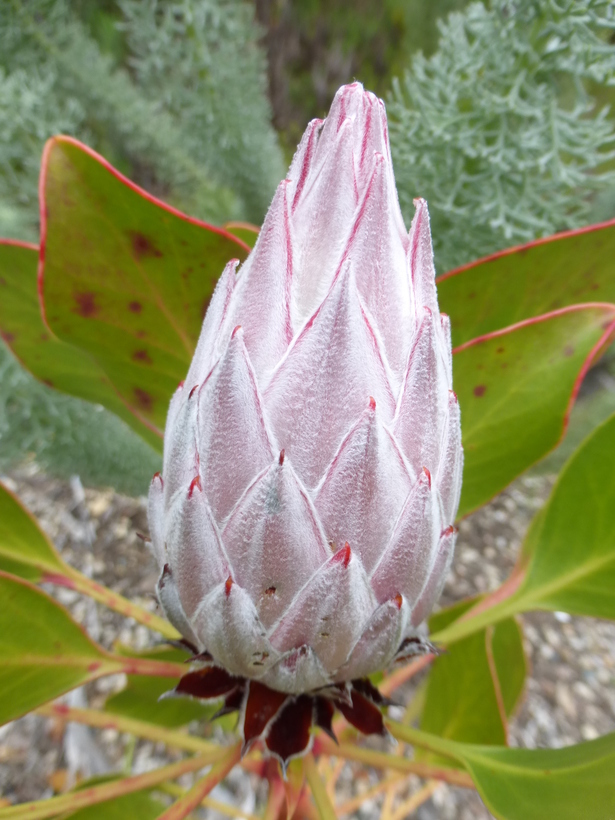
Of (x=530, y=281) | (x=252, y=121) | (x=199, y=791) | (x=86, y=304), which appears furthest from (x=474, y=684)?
(x=252, y=121)

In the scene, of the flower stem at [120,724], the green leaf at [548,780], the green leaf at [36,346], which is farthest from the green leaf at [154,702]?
the green leaf at [548,780]

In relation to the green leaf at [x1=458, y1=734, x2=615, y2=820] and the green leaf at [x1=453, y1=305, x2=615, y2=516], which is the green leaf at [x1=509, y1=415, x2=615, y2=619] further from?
the green leaf at [x1=458, y1=734, x2=615, y2=820]

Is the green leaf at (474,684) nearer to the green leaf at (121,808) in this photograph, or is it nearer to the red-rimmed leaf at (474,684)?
the red-rimmed leaf at (474,684)

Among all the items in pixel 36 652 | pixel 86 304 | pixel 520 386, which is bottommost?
pixel 36 652

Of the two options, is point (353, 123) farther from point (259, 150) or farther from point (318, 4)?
point (318, 4)

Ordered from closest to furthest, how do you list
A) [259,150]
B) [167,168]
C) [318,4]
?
1. [259,150]
2. [167,168]
3. [318,4]

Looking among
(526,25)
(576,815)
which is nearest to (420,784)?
(576,815)

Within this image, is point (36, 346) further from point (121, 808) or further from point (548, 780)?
point (548, 780)
